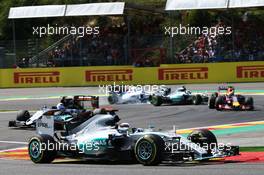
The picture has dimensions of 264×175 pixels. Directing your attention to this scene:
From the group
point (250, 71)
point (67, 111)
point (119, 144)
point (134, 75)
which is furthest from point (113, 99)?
point (119, 144)

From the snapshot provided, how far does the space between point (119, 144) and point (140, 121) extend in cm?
976

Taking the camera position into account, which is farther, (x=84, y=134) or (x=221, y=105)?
(x=221, y=105)

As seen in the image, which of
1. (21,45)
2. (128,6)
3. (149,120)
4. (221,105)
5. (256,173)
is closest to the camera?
(256,173)

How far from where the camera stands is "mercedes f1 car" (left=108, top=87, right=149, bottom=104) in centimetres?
2931

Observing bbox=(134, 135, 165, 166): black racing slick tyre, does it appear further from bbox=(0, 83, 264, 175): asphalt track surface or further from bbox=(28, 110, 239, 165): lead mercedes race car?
bbox=(0, 83, 264, 175): asphalt track surface

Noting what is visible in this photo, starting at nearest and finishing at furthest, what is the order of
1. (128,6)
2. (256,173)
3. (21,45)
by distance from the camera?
(256,173) → (128,6) → (21,45)

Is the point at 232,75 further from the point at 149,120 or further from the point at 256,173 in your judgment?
the point at 256,173

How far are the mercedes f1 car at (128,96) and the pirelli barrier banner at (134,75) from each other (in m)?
8.26

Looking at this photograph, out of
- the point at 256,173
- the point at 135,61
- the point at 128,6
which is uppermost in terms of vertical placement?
the point at 128,6

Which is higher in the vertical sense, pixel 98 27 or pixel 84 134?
pixel 98 27

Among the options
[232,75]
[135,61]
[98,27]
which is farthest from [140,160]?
[98,27]

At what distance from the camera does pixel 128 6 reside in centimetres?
3959

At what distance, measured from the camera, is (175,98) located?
1094 inches

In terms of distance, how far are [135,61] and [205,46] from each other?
4361mm
